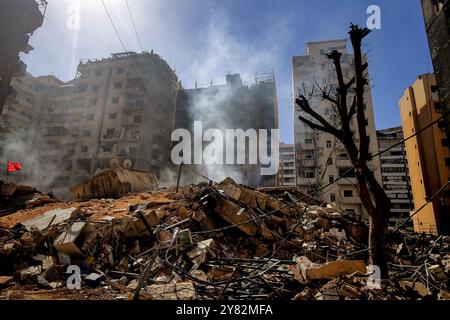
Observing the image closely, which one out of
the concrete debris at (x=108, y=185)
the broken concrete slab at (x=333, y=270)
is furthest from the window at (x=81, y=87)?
the broken concrete slab at (x=333, y=270)

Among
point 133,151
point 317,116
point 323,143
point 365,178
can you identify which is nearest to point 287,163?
point 323,143

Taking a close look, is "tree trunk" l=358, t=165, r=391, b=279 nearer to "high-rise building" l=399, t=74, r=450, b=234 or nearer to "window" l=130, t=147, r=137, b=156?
"high-rise building" l=399, t=74, r=450, b=234

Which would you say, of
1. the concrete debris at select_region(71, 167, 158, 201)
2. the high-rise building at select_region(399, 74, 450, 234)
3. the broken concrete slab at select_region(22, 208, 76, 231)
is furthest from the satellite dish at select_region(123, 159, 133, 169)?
the high-rise building at select_region(399, 74, 450, 234)

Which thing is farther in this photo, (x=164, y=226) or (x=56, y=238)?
(x=164, y=226)

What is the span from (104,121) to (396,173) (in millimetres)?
63303

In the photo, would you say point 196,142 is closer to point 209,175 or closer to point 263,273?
point 209,175

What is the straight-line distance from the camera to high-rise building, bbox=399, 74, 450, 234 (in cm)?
2920

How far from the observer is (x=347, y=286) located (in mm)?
4020

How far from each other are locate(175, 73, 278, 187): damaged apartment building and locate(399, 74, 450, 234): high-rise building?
20.0 meters

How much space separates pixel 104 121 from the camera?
Answer: 42.6m

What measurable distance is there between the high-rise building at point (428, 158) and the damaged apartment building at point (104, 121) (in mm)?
40431

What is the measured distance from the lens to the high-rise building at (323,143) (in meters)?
36.9
